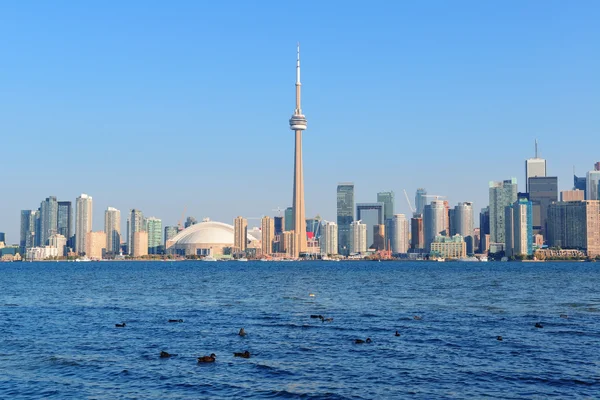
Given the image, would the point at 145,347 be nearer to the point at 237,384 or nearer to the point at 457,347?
the point at 237,384

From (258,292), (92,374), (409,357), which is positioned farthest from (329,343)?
(258,292)

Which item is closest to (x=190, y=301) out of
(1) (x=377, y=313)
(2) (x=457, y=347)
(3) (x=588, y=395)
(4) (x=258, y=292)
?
(4) (x=258, y=292)

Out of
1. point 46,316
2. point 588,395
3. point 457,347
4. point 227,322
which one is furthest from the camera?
point 46,316

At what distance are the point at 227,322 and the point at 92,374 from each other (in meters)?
23.5

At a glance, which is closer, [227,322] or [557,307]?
[227,322]

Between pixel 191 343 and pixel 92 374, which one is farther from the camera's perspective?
pixel 191 343

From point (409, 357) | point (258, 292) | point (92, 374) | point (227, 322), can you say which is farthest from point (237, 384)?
point (258, 292)

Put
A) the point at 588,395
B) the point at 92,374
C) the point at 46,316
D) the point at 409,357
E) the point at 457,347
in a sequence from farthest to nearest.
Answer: the point at 46,316, the point at 457,347, the point at 409,357, the point at 92,374, the point at 588,395

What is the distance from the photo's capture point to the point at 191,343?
50719 mm

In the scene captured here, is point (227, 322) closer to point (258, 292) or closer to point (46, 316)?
point (46, 316)

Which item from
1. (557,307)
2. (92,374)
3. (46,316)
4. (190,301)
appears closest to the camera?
(92,374)

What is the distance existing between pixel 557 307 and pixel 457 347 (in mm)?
33831

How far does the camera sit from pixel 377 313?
7131 cm

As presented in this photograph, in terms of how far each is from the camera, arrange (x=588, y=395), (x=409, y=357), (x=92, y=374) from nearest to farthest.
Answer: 1. (x=588, y=395)
2. (x=92, y=374)
3. (x=409, y=357)
